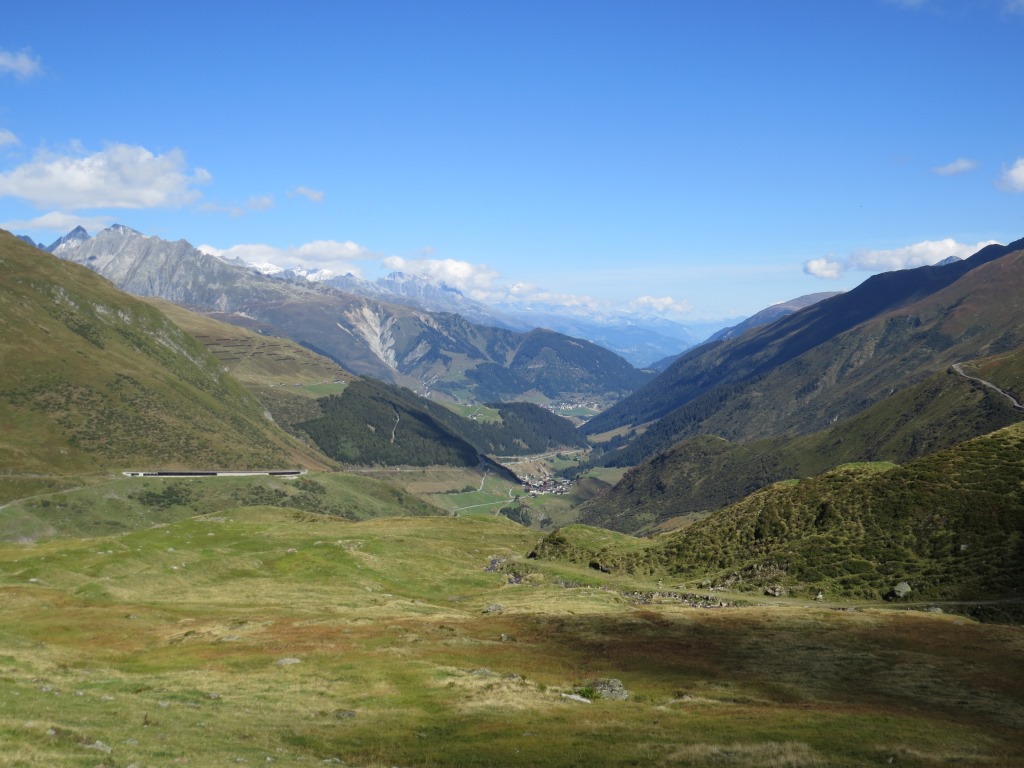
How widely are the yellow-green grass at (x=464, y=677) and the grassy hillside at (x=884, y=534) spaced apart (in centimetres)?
1482

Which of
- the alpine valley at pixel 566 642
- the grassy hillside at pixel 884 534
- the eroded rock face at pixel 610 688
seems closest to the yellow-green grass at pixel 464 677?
the alpine valley at pixel 566 642

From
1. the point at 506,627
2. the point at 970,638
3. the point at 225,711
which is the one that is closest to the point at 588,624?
the point at 506,627

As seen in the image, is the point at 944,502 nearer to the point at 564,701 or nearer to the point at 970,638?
the point at 970,638

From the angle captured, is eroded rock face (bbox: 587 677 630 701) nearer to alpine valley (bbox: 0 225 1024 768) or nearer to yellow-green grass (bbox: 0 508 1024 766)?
alpine valley (bbox: 0 225 1024 768)

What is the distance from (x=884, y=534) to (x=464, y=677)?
69.5 meters

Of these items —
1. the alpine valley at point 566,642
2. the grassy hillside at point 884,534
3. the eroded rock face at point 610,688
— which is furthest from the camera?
the grassy hillside at point 884,534

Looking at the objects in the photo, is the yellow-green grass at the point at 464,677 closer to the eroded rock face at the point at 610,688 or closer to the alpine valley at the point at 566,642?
the alpine valley at the point at 566,642

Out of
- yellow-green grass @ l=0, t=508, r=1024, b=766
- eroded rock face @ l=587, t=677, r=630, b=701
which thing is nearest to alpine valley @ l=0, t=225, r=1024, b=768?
yellow-green grass @ l=0, t=508, r=1024, b=766

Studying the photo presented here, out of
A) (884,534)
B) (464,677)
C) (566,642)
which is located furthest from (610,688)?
(884,534)

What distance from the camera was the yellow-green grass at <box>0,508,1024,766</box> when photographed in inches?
1323

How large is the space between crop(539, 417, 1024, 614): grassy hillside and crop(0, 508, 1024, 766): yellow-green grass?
1482cm

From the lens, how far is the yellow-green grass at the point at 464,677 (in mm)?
33594

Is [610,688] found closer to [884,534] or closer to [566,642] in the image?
[566,642]

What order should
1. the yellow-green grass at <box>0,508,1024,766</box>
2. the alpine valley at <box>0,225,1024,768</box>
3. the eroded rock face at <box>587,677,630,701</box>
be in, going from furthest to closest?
the eroded rock face at <box>587,677,630,701</box> → the alpine valley at <box>0,225,1024,768</box> → the yellow-green grass at <box>0,508,1024,766</box>
